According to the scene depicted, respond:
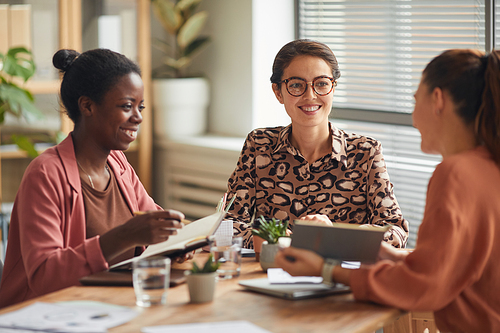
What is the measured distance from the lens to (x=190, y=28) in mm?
3965

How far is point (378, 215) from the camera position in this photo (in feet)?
6.72

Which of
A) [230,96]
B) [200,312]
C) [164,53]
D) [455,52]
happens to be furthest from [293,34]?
[200,312]

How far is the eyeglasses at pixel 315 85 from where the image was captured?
215 centimetres

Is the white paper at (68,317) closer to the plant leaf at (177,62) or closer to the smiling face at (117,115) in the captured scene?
the smiling face at (117,115)

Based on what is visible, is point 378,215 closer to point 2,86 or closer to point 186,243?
point 186,243

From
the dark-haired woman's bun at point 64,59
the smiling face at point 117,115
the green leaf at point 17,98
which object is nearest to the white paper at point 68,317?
the smiling face at point 117,115

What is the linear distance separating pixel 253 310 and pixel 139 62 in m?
3.06

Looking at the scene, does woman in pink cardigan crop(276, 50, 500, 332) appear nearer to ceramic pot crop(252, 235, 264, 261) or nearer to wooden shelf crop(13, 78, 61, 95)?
ceramic pot crop(252, 235, 264, 261)

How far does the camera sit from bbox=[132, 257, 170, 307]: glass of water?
1.30 metres

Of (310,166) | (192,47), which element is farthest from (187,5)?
(310,166)

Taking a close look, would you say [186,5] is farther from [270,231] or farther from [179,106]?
[270,231]

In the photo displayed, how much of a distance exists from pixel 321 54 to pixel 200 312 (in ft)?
3.92

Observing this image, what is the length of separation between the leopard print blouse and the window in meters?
1.26

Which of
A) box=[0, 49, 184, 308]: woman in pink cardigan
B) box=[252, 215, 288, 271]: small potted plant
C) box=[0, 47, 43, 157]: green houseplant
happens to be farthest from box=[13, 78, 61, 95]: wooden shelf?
box=[252, 215, 288, 271]: small potted plant
